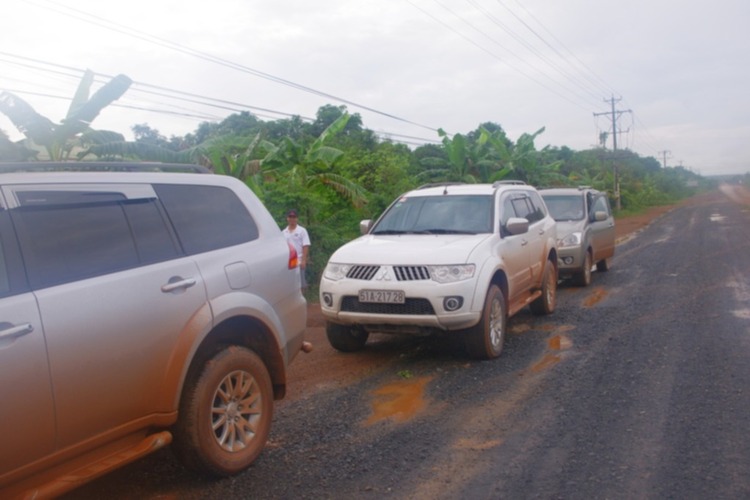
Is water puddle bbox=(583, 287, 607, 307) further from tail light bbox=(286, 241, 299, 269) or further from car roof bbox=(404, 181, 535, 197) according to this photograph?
tail light bbox=(286, 241, 299, 269)

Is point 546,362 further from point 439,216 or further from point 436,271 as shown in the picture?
point 439,216

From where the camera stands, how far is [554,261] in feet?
34.8

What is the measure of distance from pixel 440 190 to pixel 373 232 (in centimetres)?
105

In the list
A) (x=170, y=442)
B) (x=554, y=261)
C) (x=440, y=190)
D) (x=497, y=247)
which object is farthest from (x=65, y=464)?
(x=554, y=261)

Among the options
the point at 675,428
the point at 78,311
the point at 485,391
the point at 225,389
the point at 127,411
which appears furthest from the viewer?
the point at 485,391

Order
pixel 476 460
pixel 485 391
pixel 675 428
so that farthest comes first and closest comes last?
pixel 485 391, pixel 675 428, pixel 476 460

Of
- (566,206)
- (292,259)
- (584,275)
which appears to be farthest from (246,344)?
(566,206)

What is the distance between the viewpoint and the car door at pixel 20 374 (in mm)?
3037

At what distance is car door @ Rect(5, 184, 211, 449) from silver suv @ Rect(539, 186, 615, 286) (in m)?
9.69

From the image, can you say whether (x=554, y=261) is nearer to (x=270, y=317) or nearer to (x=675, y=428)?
(x=675, y=428)

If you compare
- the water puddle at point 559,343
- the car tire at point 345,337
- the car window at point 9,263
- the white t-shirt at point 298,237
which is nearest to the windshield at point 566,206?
the white t-shirt at point 298,237

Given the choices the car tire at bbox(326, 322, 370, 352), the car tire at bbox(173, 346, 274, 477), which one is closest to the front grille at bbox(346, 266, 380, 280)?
the car tire at bbox(326, 322, 370, 352)

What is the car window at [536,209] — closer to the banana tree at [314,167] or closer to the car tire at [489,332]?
the car tire at [489,332]

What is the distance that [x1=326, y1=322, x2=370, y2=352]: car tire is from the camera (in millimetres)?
7723
